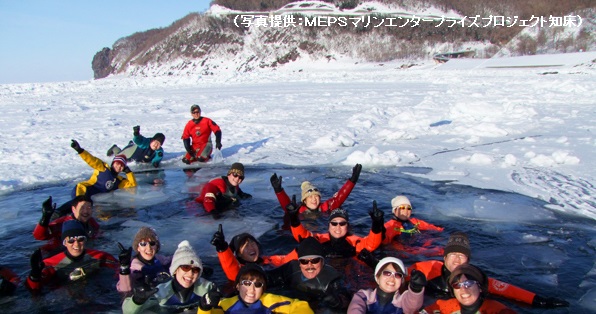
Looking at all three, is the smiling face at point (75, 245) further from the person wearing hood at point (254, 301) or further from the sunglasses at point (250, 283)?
the sunglasses at point (250, 283)

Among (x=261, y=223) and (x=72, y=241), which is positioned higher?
(x=72, y=241)

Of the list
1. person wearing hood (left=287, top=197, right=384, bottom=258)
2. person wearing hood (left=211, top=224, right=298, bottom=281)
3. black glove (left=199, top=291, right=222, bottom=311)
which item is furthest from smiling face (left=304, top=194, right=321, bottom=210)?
black glove (left=199, top=291, right=222, bottom=311)

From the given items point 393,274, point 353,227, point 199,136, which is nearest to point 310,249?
point 393,274

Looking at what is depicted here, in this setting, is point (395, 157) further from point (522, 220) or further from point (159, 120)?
point (159, 120)

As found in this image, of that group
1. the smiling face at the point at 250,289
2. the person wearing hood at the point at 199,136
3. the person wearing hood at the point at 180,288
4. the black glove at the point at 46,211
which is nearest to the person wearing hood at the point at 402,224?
the smiling face at the point at 250,289

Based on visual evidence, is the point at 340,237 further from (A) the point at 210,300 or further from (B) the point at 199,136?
(B) the point at 199,136

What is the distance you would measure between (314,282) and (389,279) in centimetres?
84

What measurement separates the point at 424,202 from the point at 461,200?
0.55 meters

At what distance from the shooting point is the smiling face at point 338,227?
5027 millimetres

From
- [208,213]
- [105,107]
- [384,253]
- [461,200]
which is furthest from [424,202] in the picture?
[105,107]

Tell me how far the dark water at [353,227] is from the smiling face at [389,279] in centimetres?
86

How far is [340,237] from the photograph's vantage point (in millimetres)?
5125

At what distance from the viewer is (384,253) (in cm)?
533

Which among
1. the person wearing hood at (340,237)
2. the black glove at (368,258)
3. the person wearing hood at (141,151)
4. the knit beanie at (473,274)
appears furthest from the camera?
the person wearing hood at (141,151)
